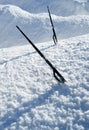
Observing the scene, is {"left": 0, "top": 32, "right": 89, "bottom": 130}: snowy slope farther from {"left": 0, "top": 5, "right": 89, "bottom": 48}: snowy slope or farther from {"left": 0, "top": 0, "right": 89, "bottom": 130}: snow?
{"left": 0, "top": 5, "right": 89, "bottom": 48}: snowy slope

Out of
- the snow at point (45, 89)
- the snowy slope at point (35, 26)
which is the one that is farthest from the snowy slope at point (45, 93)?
the snowy slope at point (35, 26)

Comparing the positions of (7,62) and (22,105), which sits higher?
(7,62)

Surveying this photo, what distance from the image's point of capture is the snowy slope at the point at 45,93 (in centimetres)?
1170

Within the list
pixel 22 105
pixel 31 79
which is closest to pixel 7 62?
pixel 31 79

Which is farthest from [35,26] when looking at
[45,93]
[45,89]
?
[45,93]

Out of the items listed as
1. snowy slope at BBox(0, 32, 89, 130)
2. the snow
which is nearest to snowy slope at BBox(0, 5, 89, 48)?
the snow

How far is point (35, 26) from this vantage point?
154 metres

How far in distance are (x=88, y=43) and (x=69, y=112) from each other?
6533mm

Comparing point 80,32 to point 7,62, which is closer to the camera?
point 7,62

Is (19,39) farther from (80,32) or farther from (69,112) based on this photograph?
(69,112)

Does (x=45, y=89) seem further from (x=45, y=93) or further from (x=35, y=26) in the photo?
(x=35, y=26)

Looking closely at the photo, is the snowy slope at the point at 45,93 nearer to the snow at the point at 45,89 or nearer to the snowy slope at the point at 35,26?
the snow at the point at 45,89

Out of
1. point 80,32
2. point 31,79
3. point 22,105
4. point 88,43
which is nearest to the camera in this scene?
point 22,105

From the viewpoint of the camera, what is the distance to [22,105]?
42.1ft
